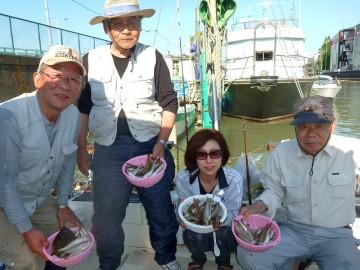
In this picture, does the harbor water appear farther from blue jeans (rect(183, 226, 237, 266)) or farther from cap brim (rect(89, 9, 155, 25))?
cap brim (rect(89, 9, 155, 25))

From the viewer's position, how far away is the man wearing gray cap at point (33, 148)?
202cm

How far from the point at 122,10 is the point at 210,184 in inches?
70.0

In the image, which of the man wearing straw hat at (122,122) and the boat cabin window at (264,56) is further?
the boat cabin window at (264,56)

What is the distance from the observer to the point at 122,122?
8.72 feet

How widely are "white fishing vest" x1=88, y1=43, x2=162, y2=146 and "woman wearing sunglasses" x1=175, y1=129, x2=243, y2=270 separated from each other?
0.53 metres

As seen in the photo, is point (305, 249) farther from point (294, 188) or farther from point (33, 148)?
point (33, 148)

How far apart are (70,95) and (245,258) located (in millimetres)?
1997

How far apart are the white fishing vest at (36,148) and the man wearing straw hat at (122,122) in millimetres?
299

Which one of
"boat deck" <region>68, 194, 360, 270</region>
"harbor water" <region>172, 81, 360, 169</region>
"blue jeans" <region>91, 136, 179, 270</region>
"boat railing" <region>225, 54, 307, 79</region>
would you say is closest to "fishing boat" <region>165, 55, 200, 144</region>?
"harbor water" <region>172, 81, 360, 169</region>

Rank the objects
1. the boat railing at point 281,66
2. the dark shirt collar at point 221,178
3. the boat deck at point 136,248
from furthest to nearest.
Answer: the boat railing at point 281,66 → the boat deck at point 136,248 → the dark shirt collar at point 221,178

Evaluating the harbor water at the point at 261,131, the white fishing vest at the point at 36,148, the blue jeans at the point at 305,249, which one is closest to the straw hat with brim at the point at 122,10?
the white fishing vest at the point at 36,148

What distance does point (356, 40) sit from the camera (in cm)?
5709

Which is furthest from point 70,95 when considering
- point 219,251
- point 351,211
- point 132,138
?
point 351,211

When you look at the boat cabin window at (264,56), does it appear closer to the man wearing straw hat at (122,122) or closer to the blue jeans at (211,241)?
the man wearing straw hat at (122,122)
